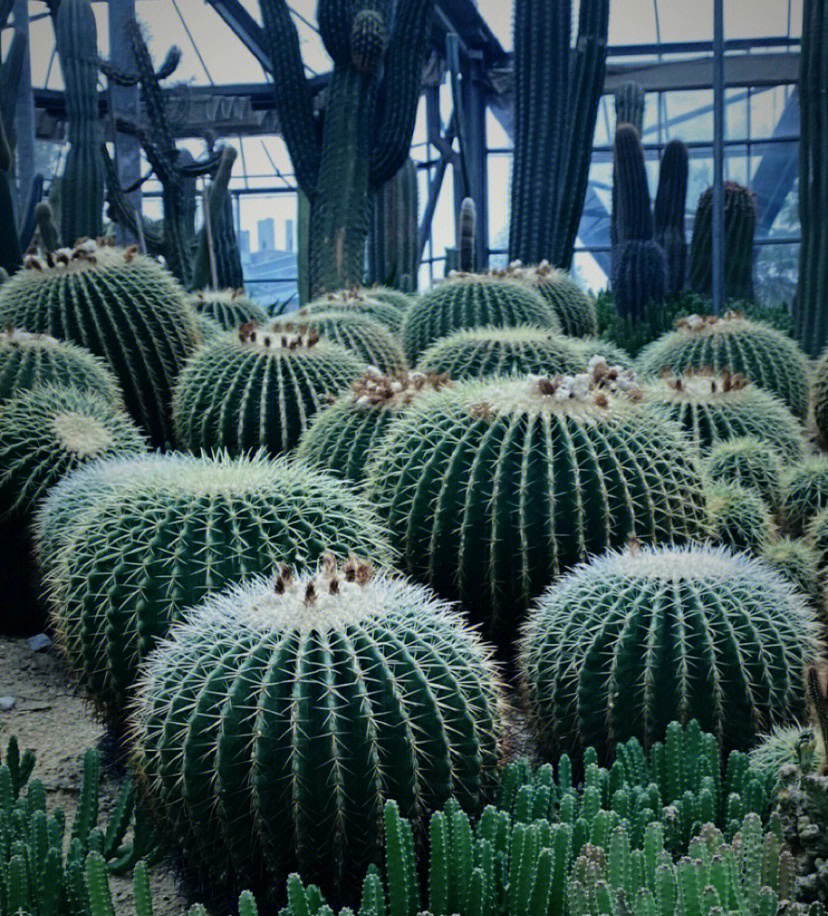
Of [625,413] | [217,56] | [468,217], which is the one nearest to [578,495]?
[625,413]

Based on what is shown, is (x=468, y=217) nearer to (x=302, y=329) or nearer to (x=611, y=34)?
(x=302, y=329)

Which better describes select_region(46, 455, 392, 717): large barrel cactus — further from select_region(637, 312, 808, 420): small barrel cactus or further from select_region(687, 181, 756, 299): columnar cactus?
select_region(687, 181, 756, 299): columnar cactus

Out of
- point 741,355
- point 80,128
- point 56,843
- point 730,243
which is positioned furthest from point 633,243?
point 56,843

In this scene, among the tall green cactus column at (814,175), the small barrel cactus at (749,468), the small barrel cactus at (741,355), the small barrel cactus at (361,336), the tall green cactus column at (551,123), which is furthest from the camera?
the tall green cactus column at (551,123)

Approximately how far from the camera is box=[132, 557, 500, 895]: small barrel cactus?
89.4 inches

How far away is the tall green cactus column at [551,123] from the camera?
9289 mm

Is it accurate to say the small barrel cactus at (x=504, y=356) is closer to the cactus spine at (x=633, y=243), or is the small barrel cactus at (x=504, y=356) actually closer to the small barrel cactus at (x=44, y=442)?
the small barrel cactus at (x=44, y=442)

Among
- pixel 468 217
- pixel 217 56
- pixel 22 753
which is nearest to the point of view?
pixel 22 753

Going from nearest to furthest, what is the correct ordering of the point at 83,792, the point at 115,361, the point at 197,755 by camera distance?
the point at 197,755, the point at 83,792, the point at 115,361

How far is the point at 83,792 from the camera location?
104 inches

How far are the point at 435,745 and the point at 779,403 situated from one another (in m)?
3.50

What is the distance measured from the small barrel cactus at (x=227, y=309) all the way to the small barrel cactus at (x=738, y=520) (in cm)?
336

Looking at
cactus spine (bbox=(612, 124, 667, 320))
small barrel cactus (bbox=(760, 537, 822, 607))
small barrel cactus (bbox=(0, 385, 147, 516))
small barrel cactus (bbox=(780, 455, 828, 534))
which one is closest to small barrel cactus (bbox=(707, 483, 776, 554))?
small barrel cactus (bbox=(760, 537, 822, 607))

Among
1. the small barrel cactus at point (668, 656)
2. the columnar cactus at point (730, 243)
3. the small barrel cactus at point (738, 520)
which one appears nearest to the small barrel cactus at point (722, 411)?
the small barrel cactus at point (738, 520)
